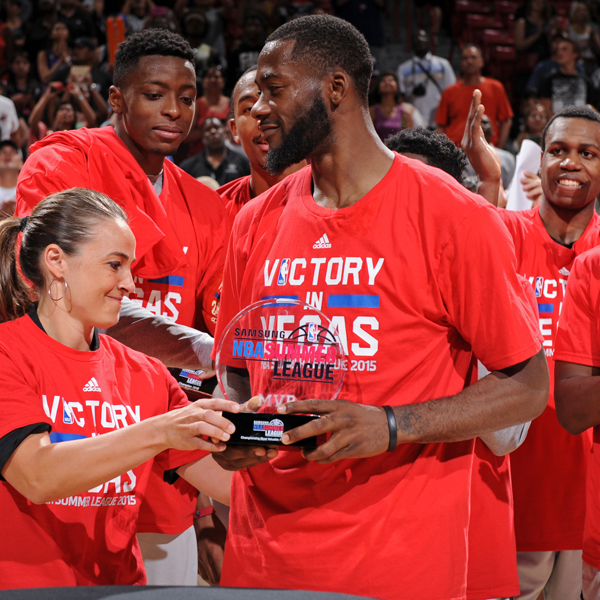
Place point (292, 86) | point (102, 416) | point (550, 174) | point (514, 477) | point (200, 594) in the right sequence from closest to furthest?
point (200, 594) < point (292, 86) < point (102, 416) < point (514, 477) < point (550, 174)

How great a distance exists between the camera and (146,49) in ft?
9.22

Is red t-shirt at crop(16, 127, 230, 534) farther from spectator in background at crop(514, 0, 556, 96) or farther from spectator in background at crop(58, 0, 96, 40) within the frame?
spectator in background at crop(514, 0, 556, 96)

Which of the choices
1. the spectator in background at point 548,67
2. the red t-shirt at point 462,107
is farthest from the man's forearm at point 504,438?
the spectator in background at point 548,67

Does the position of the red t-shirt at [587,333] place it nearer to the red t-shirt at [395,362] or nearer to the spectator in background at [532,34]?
the red t-shirt at [395,362]

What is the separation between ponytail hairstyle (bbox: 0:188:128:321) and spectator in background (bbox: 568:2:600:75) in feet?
31.7

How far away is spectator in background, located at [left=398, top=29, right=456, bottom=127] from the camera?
883cm

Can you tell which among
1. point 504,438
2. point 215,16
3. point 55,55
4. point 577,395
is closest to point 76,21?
point 55,55

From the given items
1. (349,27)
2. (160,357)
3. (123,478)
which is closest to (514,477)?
(160,357)

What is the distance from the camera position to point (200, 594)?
47.3 inches

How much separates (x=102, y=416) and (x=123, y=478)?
0.16 metres

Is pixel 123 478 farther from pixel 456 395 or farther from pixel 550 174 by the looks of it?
pixel 550 174

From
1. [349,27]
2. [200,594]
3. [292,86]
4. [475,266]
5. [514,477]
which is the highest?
[349,27]

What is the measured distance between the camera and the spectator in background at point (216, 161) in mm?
6676

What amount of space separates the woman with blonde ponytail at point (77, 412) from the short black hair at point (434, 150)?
1.15 metres
